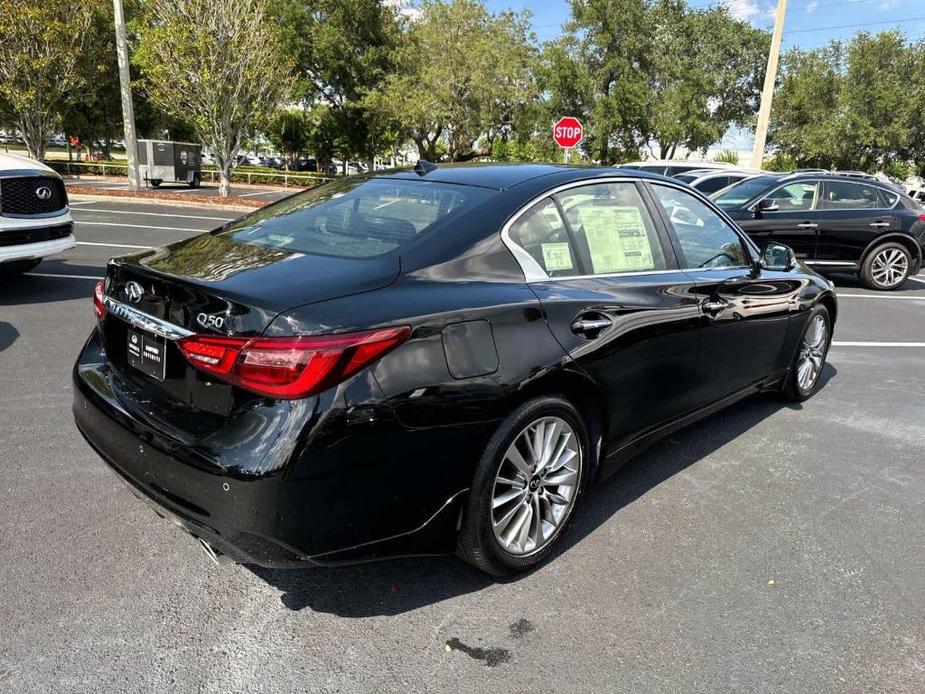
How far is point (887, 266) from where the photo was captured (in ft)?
34.9

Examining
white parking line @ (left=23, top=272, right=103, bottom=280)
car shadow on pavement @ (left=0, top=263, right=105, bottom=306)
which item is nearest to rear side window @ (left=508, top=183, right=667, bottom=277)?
car shadow on pavement @ (left=0, top=263, right=105, bottom=306)

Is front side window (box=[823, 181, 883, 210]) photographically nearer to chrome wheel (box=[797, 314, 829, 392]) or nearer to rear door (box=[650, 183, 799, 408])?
chrome wheel (box=[797, 314, 829, 392])

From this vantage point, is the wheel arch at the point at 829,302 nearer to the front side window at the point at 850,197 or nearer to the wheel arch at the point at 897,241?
the front side window at the point at 850,197

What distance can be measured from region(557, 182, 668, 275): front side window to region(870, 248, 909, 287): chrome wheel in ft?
29.4

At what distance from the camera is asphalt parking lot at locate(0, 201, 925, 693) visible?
7.55ft

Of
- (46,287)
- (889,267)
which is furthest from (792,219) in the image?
(46,287)

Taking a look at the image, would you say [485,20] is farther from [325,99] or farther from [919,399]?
[919,399]

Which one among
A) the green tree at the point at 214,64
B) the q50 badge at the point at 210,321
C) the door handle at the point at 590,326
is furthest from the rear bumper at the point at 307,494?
the green tree at the point at 214,64

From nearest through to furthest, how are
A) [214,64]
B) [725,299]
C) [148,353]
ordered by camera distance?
[148,353] < [725,299] < [214,64]

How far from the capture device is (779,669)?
2.38m

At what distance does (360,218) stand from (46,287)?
19.7ft

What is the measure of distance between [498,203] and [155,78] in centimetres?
2042

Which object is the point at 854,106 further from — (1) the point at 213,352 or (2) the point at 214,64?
(1) the point at 213,352

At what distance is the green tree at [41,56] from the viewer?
856 inches
